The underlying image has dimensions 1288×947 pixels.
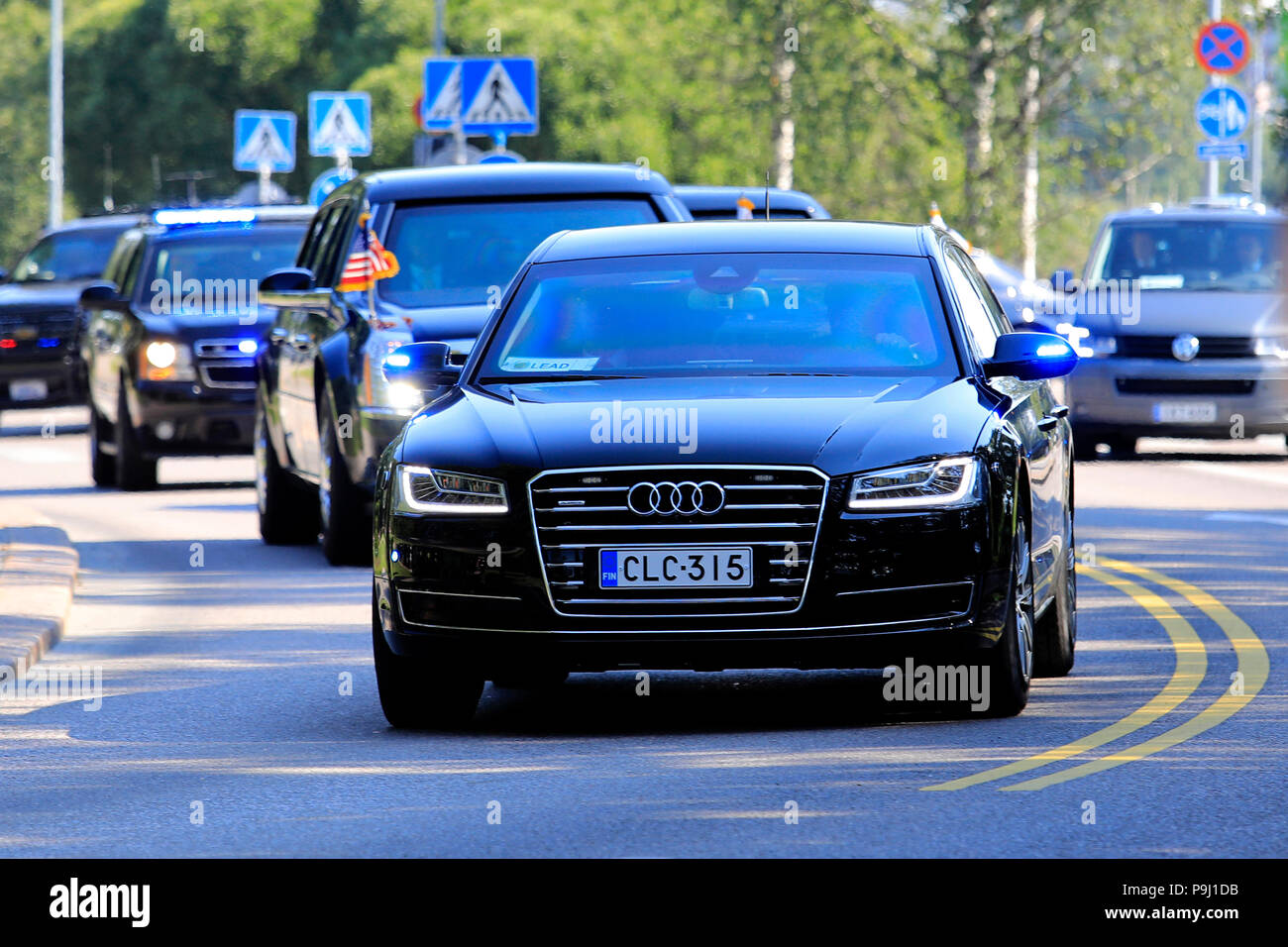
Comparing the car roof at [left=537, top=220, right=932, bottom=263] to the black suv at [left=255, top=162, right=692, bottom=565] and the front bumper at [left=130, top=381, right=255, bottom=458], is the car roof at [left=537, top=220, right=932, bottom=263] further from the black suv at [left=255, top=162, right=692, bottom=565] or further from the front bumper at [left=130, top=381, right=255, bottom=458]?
the front bumper at [left=130, top=381, right=255, bottom=458]

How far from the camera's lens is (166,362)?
65.8 feet

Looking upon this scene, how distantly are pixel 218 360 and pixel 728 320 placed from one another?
35.2 feet

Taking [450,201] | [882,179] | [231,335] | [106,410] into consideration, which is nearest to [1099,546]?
[450,201]

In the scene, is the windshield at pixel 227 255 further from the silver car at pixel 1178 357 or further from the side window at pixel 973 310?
the side window at pixel 973 310

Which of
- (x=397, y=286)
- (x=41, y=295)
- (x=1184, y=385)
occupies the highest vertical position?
(x=397, y=286)

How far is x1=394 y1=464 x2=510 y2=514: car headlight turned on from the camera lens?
872 cm

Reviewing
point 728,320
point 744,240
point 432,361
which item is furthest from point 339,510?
point 728,320

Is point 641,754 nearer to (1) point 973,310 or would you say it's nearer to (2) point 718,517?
(2) point 718,517

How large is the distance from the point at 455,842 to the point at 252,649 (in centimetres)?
460

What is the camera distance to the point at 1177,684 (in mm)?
10070

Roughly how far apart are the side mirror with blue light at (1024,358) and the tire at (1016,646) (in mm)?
624

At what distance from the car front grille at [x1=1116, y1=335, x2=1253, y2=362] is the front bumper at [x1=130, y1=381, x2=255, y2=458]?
6811mm

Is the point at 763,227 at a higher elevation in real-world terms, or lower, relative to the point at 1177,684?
higher

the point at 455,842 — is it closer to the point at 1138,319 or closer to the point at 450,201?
the point at 450,201
